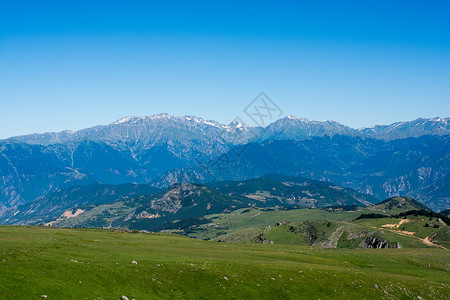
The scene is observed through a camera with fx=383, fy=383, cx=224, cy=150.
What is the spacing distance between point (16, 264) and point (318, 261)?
244ft

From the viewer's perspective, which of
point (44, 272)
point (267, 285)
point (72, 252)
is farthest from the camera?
point (72, 252)

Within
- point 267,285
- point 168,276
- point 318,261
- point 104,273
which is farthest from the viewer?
point 318,261

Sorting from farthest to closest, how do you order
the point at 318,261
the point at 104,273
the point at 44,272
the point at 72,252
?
the point at 318,261 < the point at 72,252 < the point at 104,273 < the point at 44,272

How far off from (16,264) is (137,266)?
56.9 feet

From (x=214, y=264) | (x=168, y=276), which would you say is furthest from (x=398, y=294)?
(x=168, y=276)

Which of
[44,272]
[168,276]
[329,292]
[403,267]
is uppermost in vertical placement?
[44,272]

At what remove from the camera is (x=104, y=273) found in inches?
2158

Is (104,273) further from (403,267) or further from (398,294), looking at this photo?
(403,267)

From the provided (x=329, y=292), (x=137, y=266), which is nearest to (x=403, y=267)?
(x=329, y=292)

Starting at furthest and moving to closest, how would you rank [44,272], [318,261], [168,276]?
[318,261] < [168,276] < [44,272]

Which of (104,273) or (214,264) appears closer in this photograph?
(104,273)

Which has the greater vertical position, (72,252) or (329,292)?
(72,252)

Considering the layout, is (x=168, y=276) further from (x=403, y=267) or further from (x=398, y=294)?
(x=403, y=267)

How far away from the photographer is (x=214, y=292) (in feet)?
189
